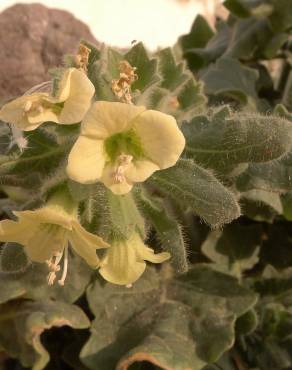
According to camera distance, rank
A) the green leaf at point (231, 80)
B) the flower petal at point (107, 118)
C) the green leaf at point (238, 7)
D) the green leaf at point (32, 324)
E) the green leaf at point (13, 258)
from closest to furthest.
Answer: the flower petal at point (107, 118), the green leaf at point (13, 258), the green leaf at point (32, 324), the green leaf at point (231, 80), the green leaf at point (238, 7)

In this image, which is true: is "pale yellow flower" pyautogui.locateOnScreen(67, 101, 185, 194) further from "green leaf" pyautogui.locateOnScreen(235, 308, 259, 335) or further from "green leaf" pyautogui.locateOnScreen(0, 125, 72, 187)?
"green leaf" pyautogui.locateOnScreen(235, 308, 259, 335)

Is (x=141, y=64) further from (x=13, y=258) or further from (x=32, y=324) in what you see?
(x=32, y=324)

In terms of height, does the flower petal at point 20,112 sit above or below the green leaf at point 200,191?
above

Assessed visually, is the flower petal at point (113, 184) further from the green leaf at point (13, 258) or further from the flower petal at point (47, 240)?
the green leaf at point (13, 258)

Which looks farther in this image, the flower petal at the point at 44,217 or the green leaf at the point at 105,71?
the green leaf at the point at 105,71

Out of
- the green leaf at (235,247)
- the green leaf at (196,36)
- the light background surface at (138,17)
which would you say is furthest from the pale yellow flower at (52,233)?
the light background surface at (138,17)

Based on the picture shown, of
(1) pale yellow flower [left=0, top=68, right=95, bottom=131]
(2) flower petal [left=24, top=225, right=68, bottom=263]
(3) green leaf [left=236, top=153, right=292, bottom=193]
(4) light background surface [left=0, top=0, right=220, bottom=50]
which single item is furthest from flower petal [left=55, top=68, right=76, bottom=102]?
(4) light background surface [left=0, top=0, right=220, bottom=50]
